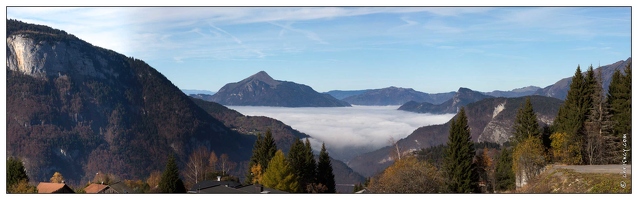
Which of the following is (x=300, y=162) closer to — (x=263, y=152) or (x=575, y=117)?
(x=263, y=152)

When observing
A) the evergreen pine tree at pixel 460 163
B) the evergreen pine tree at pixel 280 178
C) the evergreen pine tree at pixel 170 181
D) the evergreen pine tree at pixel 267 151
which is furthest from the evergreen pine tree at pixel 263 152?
the evergreen pine tree at pixel 460 163

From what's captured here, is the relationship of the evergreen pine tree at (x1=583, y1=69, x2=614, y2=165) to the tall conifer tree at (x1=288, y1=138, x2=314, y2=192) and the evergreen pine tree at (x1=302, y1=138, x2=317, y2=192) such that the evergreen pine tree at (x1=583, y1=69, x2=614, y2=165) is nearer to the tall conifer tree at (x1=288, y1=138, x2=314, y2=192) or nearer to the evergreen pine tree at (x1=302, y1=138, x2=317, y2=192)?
the tall conifer tree at (x1=288, y1=138, x2=314, y2=192)

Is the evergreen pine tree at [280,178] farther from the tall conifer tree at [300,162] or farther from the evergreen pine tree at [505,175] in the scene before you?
the evergreen pine tree at [505,175]

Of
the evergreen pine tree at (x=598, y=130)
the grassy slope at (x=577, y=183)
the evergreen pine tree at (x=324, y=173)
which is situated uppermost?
the evergreen pine tree at (x=598, y=130)

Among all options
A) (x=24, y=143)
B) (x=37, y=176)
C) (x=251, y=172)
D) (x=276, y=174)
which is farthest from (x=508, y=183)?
(x=24, y=143)

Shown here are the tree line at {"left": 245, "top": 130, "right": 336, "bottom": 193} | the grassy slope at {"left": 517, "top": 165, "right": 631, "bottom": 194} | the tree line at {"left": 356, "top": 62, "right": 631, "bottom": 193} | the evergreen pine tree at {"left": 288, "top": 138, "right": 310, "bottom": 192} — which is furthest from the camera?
the evergreen pine tree at {"left": 288, "top": 138, "right": 310, "bottom": 192}

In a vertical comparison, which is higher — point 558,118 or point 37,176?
point 558,118

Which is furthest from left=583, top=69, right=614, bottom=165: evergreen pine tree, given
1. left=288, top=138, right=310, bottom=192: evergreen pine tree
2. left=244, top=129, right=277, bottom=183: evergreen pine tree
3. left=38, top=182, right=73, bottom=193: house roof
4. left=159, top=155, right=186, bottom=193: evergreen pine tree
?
left=38, top=182, right=73, bottom=193: house roof

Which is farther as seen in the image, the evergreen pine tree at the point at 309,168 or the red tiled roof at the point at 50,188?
the evergreen pine tree at the point at 309,168

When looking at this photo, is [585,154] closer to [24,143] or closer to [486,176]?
[486,176]
